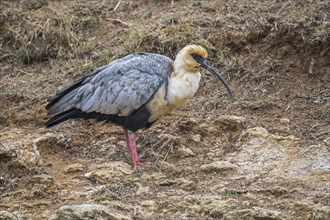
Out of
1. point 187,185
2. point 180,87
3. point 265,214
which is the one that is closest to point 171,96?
point 180,87

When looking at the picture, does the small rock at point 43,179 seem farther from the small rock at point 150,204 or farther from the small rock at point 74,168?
the small rock at point 150,204

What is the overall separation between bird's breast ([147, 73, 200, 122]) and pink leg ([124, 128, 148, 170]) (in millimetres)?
267

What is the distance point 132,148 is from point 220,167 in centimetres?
102

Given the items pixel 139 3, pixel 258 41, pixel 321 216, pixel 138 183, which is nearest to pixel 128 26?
pixel 139 3

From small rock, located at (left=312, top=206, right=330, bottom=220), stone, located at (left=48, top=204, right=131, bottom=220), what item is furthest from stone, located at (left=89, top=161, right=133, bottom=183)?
small rock, located at (left=312, top=206, right=330, bottom=220)

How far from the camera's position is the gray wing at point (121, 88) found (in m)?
Answer: 8.15

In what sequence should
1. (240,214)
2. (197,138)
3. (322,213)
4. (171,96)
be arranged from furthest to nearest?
(197,138) < (171,96) < (240,214) < (322,213)

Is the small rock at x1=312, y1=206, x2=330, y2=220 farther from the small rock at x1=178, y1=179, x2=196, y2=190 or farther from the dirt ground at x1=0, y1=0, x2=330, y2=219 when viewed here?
the small rock at x1=178, y1=179, x2=196, y2=190

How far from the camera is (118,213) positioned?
22.8 ft

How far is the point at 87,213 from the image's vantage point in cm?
677

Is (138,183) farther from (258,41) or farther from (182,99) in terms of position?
(258,41)

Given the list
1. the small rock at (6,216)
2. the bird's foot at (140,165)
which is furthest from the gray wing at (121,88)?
the small rock at (6,216)

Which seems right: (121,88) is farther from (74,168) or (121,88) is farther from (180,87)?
(74,168)

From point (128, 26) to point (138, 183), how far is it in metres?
3.48
